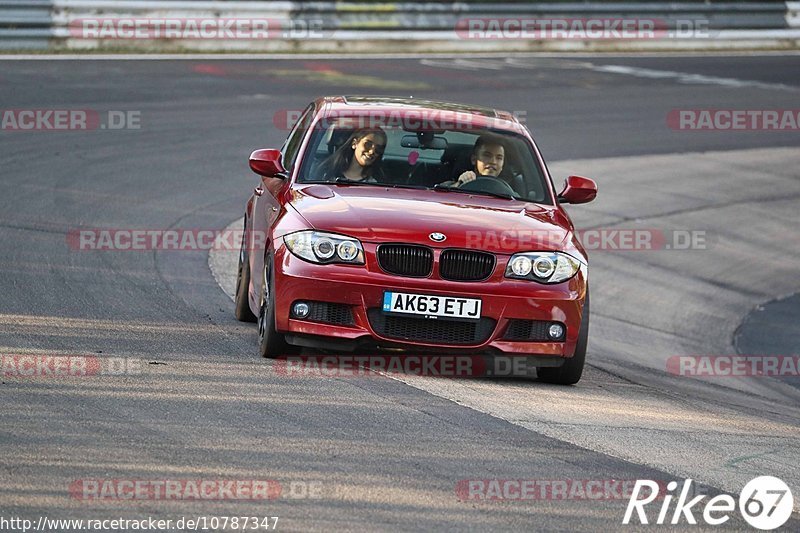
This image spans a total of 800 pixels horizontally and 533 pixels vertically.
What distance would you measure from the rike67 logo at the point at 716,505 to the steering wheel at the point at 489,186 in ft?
10.7

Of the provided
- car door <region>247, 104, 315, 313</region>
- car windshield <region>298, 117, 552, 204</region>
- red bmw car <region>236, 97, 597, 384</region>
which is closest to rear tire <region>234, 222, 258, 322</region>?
car door <region>247, 104, 315, 313</region>

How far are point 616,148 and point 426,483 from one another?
634 inches

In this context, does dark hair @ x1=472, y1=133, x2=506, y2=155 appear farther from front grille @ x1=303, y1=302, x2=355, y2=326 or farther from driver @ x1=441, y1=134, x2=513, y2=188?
front grille @ x1=303, y1=302, x2=355, y2=326

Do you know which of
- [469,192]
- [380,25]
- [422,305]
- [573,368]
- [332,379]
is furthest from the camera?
[380,25]

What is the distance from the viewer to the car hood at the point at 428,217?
844cm

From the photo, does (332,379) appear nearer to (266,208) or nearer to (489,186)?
(266,208)

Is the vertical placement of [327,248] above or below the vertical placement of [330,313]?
above

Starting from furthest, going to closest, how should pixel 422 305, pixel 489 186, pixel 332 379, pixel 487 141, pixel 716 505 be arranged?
pixel 487 141 < pixel 489 186 < pixel 422 305 < pixel 332 379 < pixel 716 505

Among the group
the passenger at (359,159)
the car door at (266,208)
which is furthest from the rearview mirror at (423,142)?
the car door at (266,208)

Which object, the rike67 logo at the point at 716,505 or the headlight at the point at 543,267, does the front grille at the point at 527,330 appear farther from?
the rike67 logo at the point at 716,505

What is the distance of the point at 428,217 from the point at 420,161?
3.50 feet

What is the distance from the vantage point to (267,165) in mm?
9641

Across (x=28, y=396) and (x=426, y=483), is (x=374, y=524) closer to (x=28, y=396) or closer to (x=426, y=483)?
(x=426, y=483)

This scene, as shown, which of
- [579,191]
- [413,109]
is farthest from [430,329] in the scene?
[413,109]
